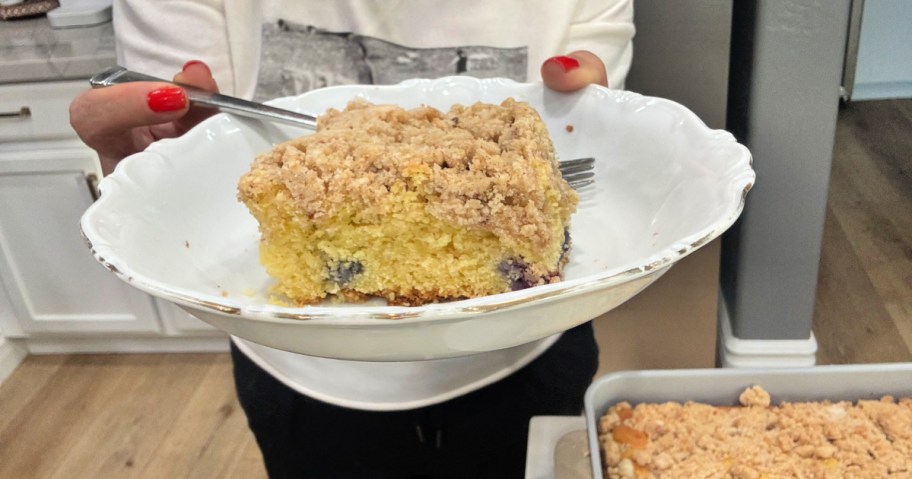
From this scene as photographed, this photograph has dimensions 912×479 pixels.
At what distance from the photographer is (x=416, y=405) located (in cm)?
66

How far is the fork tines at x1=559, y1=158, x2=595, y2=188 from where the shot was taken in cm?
68

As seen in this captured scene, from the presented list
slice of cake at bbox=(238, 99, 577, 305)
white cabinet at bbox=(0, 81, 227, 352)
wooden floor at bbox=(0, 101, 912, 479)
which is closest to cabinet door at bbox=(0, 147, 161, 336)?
white cabinet at bbox=(0, 81, 227, 352)

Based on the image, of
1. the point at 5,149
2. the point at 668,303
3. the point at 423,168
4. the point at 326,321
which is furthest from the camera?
the point at 5,149

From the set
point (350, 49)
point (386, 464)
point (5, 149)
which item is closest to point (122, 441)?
point (5, 149)

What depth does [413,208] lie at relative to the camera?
1.81 feet

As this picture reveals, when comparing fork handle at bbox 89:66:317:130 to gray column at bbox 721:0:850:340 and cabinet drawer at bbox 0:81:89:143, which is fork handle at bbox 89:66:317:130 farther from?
cabinet drawer at bbox 0:81:89:143

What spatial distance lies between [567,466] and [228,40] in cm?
68

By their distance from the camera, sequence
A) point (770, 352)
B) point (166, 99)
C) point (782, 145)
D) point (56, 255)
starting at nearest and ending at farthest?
1. point (166, 99)
2. point (782, 145)
3. point (770, 352)
4. point (56, 255)

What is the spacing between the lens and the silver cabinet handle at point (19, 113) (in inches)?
58.7

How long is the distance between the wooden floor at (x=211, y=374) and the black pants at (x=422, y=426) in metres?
0.83

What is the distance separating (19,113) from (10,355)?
2.55ft

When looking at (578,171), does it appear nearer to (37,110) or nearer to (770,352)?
(770,352)

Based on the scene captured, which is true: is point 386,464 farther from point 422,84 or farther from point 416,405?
point 422,84

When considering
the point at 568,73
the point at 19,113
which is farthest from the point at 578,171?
the point at 19,113
